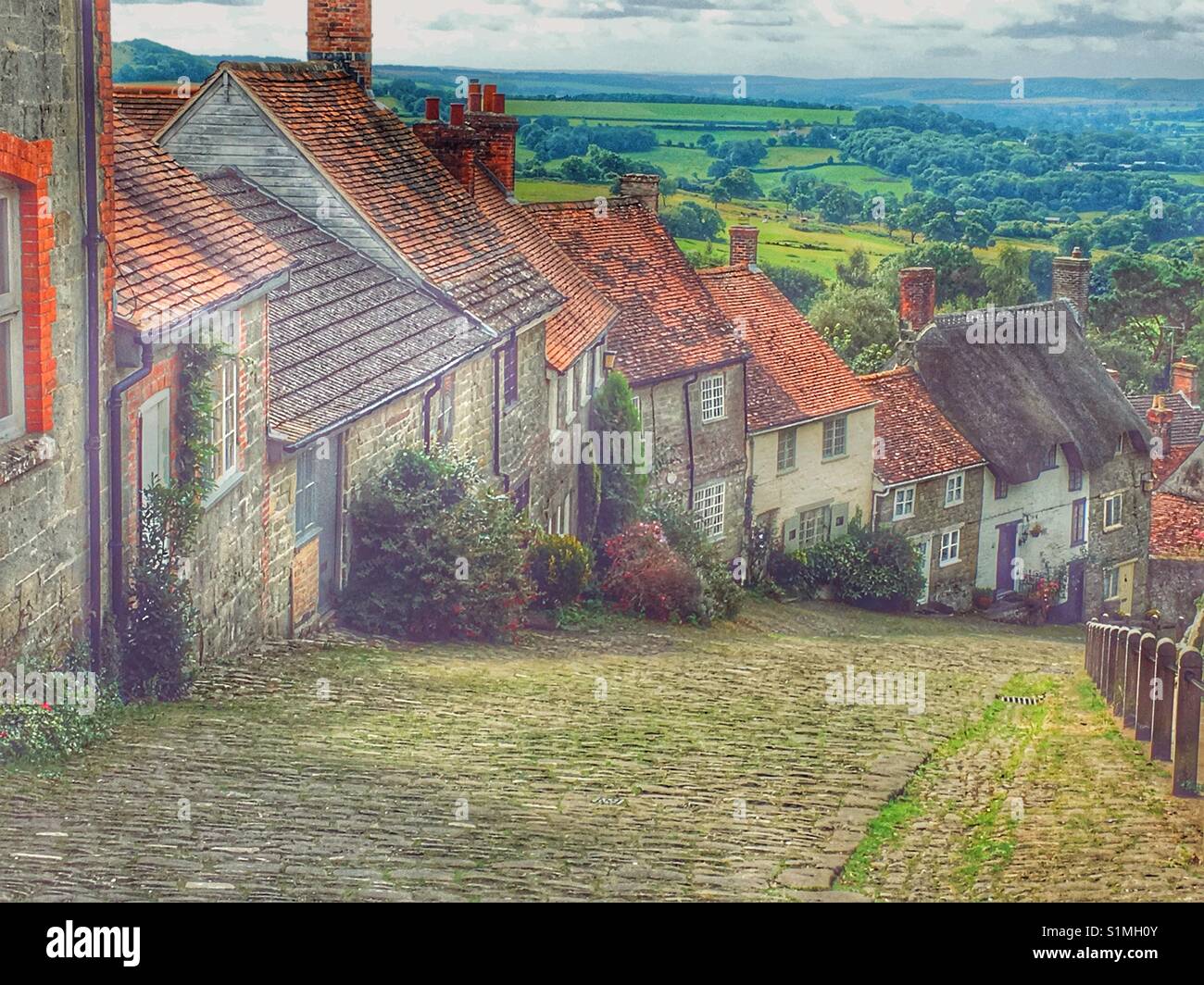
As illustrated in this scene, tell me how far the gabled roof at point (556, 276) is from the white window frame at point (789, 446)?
290 inches

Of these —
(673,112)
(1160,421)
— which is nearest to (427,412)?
(1160,421)

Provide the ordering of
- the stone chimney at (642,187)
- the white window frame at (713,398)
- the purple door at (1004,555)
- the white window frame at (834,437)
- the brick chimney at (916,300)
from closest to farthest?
the white window frame at (713,398)
the stone chimney at (642,187)
the white window frame at (834,437)
the purple door at (1004,555)
the brick chimney at (916,300)

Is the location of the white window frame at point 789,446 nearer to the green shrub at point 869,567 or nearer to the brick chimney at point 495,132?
the green shrub at point 869,567

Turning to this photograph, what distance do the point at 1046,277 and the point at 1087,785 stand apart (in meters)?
84.0

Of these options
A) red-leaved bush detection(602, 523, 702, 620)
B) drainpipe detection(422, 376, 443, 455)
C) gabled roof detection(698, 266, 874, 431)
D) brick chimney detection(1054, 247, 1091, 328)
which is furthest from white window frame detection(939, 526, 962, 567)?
drainpipe detection(422, 376, 443, 455)

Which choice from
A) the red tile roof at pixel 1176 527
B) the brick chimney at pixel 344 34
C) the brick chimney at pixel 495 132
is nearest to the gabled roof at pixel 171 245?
the brick chimney at pixel 344 34

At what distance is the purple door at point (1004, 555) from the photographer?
41.6 metres

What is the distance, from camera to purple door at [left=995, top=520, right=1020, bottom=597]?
136 feet

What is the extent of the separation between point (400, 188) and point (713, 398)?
10.7 metres

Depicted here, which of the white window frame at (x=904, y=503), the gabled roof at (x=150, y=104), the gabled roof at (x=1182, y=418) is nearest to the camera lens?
the gabled roof at (x=150, y=104)

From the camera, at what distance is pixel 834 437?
37.5 m

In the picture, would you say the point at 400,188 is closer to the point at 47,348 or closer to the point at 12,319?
the point at 47,348
